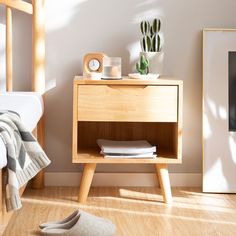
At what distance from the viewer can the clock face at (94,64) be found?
10.2 ft

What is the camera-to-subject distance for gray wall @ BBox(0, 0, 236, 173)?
333 cm

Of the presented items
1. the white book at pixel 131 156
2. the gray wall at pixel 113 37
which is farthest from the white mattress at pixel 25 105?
the white book at pixel 131 156

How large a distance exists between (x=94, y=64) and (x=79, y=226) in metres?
0.89

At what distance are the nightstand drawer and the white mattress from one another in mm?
221

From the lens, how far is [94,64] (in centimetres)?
312

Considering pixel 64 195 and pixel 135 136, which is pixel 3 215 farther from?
pixel 135 136

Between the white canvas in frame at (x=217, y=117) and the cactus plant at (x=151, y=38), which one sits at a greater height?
the cactus plant at (x=151, y=38)

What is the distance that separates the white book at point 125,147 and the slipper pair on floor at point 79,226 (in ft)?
1.49

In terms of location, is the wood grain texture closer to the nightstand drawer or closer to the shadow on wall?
the shadow on wall

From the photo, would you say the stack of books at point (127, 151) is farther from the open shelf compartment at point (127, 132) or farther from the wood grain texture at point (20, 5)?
the wood grain texture at point (20, 5)

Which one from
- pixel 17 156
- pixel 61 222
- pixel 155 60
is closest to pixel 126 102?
pixel 155 60

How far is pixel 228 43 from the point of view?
331cm

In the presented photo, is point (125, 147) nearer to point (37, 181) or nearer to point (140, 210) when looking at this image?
point (140, 210)

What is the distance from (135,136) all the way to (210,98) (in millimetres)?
425
